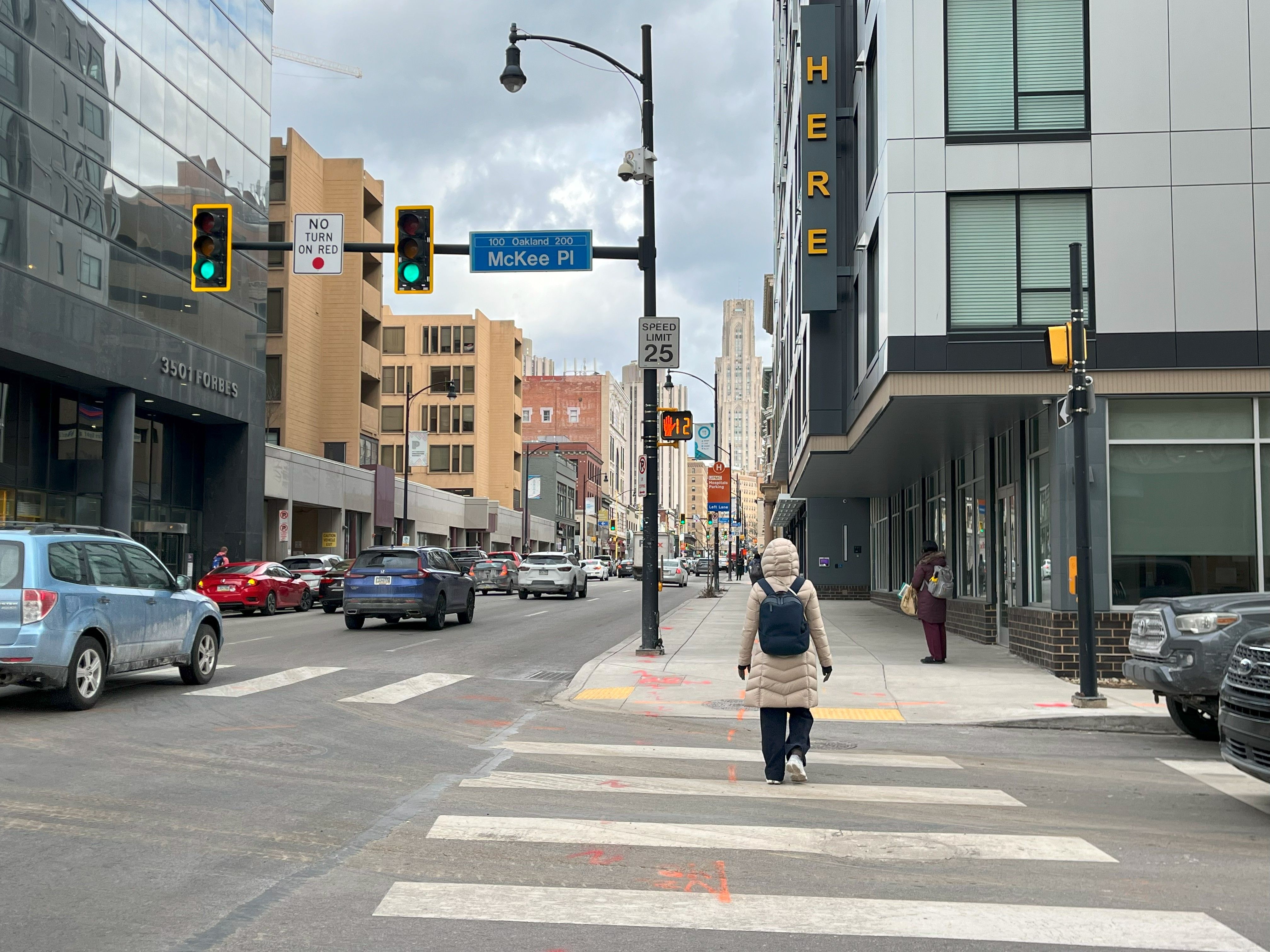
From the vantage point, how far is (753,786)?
324 inches

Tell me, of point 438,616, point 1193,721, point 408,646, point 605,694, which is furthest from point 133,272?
point 1193,721

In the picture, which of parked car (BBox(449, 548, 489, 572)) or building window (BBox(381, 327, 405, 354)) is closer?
parked car (BBox(449, 548, 489, 572))

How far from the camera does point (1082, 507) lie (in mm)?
12453

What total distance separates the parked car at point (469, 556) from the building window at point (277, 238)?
15698 millimetres

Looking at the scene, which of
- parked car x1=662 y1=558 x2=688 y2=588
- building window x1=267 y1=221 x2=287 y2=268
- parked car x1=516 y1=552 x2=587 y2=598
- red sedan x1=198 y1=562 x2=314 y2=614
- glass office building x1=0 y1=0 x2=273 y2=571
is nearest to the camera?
glass office building x1=0 y1=0 x2=273 y2=571

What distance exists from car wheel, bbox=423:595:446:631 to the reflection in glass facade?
1312 centimetres

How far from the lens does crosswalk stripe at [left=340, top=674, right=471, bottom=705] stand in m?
12.6

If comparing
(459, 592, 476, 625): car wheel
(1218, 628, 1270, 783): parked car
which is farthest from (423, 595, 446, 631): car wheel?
(1218, 628, 1270, 783): parked car

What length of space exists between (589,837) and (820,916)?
1780 millimetres

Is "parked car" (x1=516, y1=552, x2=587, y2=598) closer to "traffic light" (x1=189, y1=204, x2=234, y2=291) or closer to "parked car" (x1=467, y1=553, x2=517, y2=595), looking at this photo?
"parked car" (x1=467, y1=553, x2=517, y2=595)

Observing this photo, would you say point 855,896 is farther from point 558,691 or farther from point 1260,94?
point 1260,94

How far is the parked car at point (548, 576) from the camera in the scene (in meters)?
40.7

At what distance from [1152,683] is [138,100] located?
107 ft

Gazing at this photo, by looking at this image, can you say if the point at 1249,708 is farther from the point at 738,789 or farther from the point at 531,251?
the point at 531,251
